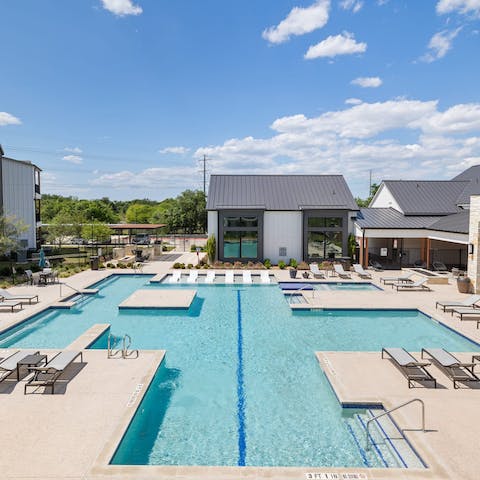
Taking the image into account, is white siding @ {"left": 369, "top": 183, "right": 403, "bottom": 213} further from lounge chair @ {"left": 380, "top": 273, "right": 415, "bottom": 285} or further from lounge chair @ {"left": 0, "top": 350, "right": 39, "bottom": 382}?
lounge chair @ {"left": 0, "top": 350, "right": 39, "bottom": 382}

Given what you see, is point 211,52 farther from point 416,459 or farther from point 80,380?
point 416,459

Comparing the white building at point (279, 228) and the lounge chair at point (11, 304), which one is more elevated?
the white building at point (279, 228)

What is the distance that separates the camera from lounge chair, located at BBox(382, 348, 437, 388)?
356 inches

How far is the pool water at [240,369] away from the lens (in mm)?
6906

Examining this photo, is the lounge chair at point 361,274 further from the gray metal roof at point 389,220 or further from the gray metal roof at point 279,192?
the gray metal roof at point 279,192

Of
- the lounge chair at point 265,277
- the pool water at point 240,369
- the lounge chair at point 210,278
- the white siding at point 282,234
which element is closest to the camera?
the pool water at point 240,369

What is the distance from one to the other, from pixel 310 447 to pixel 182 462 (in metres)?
2.35

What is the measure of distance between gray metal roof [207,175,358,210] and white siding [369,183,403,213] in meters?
3.70

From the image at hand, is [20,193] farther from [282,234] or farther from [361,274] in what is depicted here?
[361,274]

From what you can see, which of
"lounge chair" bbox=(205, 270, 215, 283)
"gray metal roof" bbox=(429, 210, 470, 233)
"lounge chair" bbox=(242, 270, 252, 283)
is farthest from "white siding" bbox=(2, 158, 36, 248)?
"gray metal roof" bbox=(429, 210, 470, 233)

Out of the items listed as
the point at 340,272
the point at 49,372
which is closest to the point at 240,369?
the point at 49,372

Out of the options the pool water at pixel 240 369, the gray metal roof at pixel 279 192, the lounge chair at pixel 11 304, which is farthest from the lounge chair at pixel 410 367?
the gray metal roof at pixel 279 192

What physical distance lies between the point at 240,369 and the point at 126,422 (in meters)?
4.14

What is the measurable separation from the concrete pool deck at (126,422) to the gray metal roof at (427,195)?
21.1 m
